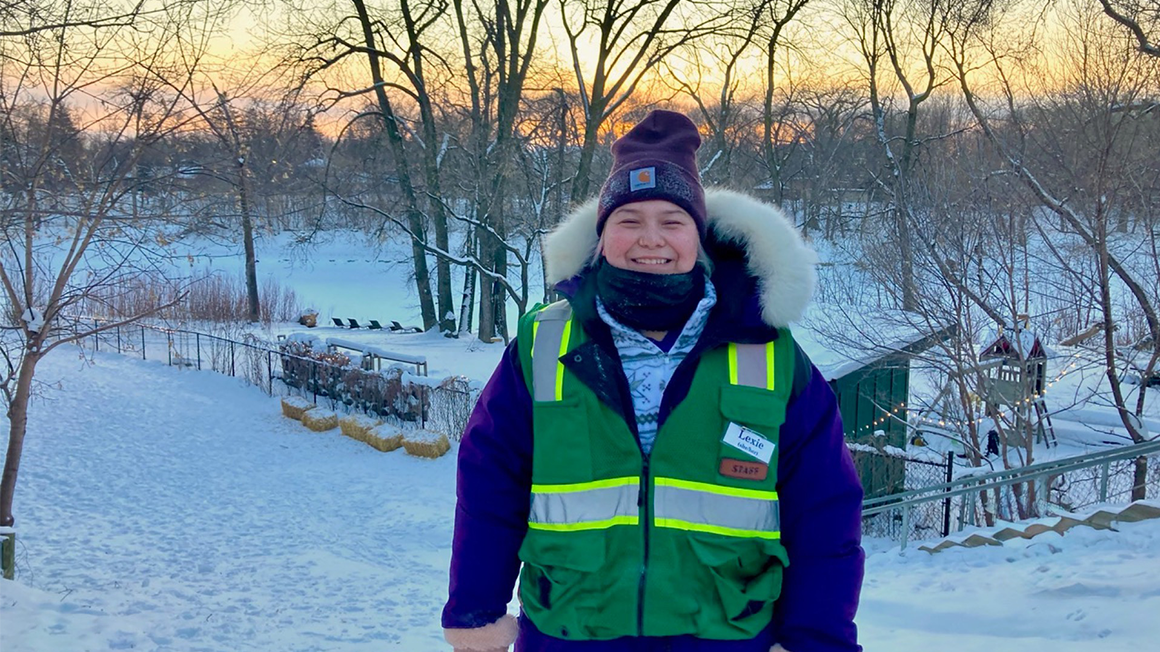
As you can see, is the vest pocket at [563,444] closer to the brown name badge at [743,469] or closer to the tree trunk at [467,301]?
the brown name badge at [743,469]

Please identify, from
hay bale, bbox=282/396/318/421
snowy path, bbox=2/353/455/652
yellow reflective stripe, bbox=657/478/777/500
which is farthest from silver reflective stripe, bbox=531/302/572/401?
hay bale, bbox=282/396/318/421

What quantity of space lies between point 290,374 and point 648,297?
60.9 feet

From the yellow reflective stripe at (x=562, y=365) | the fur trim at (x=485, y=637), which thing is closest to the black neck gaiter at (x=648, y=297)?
the yellow reflective stripe at (x=562, y=365)

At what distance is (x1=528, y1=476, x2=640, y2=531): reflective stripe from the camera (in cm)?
188

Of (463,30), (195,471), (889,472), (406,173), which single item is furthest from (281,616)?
(463,30)

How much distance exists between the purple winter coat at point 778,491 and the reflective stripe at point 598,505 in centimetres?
14

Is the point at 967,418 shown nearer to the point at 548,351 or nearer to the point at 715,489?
the point at 715,489

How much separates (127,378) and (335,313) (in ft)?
57.8

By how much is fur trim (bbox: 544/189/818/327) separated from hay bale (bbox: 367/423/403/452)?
1265 cm

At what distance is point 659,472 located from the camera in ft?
6.23

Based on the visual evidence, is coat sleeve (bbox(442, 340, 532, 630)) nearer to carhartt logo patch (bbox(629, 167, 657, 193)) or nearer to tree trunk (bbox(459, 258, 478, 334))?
carhartt logo patch (bbox(629, 167, 657, 193))

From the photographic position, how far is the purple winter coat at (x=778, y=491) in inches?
73.5

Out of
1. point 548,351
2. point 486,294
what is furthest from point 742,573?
point 486,294

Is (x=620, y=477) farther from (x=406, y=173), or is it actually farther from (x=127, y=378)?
(x=406, y=173)
